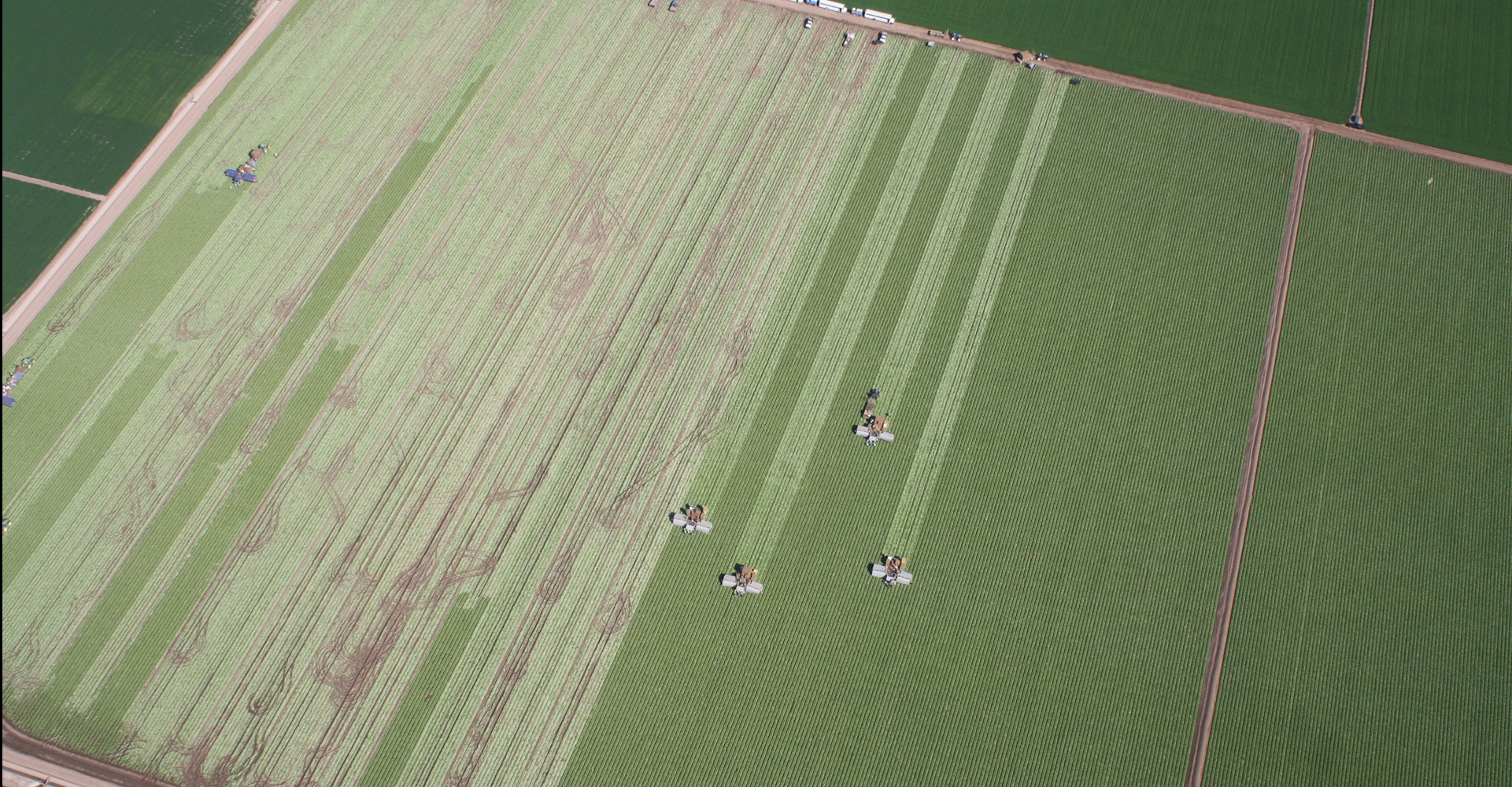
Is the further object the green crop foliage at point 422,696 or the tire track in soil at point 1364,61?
the tire track in soil at point 1364,61

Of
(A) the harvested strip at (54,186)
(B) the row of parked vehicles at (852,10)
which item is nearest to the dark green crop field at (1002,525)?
(B) the row of parked vehicles at (852,10)

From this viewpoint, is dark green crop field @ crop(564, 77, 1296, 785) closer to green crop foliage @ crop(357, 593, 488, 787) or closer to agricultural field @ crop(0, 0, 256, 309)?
green crop foliage @ crop(357, 593, 488, 787)

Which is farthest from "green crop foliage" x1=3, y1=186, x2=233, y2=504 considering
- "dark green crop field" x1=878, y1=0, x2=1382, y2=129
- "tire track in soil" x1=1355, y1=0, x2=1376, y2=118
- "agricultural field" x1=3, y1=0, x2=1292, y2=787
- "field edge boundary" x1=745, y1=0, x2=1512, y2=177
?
"tire track in soil" x1=1355, y1=0, x2=1376, y2=118

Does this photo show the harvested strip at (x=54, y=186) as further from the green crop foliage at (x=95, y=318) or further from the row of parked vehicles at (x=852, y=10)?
the row of parked vehicles at (x=852, y=10)

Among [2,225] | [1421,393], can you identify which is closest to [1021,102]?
[1421,393]

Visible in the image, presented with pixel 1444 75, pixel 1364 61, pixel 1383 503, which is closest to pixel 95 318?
pixel 1383 503

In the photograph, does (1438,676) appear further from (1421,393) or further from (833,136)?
(833,136)
